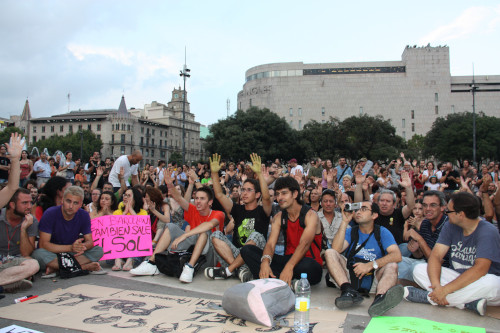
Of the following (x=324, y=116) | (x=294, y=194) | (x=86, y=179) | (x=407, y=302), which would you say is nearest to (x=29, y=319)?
(x=294, y=194)

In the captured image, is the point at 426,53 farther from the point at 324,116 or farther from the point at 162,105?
the point at 162,105

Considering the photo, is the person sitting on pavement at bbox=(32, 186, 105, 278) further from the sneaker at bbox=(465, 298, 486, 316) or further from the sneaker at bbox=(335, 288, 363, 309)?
the sneaker at bbox=(465, 298, 486, 316)

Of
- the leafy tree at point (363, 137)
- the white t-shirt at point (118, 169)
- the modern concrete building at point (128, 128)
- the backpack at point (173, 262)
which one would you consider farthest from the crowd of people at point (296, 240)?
the modern concrete building at point (128, 128)

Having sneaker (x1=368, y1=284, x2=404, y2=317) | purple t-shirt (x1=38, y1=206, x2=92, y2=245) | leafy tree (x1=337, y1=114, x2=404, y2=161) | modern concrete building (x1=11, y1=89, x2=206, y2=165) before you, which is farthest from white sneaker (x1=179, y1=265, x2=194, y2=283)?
modern concrete building (x1=11, y1=89, x2=206, y2=165)

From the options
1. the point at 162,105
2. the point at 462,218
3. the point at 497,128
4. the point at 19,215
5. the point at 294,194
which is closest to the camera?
the point at 462,218

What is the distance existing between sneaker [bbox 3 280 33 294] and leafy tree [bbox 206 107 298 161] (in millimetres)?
46273

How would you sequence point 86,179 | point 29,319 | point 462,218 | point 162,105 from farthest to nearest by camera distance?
point 162,105 → point 86,179 → point 462,218 → point 29,319

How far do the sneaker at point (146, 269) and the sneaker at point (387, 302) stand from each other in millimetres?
3512

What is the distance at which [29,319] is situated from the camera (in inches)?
169

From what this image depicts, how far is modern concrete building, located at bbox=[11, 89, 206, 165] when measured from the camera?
10019 centimetres

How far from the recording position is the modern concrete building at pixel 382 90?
91.6 meters

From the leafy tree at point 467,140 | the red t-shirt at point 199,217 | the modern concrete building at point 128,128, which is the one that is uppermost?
the modern concrete building at point 128,128

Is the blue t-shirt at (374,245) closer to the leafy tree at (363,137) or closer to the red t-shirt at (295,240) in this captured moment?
the red t-shirt at (295,240)

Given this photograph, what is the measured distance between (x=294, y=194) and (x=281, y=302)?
1639 mm
